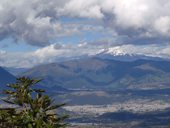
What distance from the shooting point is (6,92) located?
43.2 metres

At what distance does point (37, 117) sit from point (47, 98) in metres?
1.90

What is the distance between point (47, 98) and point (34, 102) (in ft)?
3.81

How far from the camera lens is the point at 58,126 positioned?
40188 millimetres

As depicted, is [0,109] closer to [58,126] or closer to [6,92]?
[6,92]

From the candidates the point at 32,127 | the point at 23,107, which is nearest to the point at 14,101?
the point at 23,107

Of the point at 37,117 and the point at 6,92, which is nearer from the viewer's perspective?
the point at 37,117

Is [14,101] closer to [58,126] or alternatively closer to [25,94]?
[25,94]

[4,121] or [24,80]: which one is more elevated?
[24,80]

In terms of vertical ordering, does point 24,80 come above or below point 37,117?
above

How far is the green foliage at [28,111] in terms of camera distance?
39.2 metres

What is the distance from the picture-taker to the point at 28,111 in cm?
3984

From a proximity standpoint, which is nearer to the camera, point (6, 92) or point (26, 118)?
point (26, 118)

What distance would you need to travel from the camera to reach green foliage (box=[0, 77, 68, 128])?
129 feet

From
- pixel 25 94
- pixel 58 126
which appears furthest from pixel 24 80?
pixel 58 126
